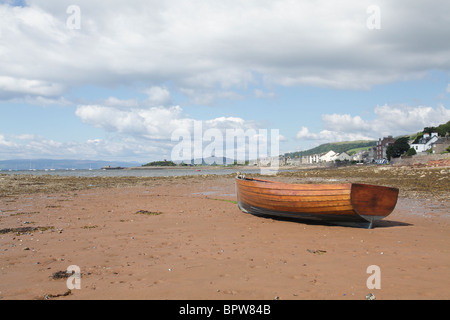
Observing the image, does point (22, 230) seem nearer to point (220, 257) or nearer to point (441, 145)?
point (220, 257)

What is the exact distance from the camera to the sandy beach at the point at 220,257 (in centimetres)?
497

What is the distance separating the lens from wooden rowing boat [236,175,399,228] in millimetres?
10047

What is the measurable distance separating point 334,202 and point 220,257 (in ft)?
16.1

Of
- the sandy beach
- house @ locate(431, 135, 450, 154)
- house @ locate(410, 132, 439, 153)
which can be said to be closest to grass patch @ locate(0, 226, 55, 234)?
the sandy beach

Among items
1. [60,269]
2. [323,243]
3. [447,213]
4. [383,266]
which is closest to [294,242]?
[323,243]

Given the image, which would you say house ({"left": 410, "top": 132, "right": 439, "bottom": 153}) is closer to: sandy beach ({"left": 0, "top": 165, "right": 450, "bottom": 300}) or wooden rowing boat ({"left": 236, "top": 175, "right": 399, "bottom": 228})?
sandy beach ({"left": 0, "top": 165, "right": 450, "bottom": 300})

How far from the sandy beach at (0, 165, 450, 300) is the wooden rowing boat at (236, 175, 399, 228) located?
0.41 meters

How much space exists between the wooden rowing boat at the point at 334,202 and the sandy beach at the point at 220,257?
16.2 inches

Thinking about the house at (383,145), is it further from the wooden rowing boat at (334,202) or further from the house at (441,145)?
the wooden rowing boat at (334,202)

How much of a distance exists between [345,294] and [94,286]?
3.84m

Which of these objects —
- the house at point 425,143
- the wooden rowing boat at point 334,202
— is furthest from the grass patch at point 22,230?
the house at point 425,143

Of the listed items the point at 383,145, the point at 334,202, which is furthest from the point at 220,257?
the point at 383,145

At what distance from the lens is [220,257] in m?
6.91
